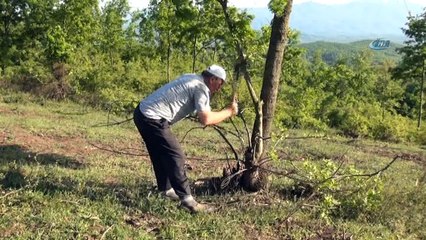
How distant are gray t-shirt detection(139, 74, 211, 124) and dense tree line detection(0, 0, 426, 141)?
15.3ft

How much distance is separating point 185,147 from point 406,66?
67.0 ft

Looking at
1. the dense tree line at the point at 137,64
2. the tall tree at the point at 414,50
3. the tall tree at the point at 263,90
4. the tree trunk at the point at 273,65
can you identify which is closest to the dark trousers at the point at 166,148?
the tall tree at the point at 263,90

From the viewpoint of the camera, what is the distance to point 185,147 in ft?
33.4

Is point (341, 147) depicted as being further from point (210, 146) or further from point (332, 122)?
point (332, 122)

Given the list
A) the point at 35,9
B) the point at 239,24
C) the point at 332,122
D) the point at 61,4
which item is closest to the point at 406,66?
the point at 332,122

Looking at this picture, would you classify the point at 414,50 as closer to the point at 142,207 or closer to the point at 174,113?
the point at 174,113

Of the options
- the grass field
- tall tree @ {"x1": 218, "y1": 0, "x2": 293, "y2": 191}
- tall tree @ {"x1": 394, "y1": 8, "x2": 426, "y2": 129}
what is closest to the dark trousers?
the grass field

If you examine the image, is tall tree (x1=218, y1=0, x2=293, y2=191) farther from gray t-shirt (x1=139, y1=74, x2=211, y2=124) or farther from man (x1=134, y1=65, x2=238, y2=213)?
gray t-shirt (x1=139, y1=74, x2=211, y2=124)

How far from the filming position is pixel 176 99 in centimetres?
484

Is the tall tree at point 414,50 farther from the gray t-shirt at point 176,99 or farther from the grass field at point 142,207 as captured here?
the gray t-shirt at point 176,99

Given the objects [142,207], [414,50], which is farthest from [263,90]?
[414,50]

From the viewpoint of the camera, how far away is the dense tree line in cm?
1934

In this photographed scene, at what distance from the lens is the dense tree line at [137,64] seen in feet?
63.5

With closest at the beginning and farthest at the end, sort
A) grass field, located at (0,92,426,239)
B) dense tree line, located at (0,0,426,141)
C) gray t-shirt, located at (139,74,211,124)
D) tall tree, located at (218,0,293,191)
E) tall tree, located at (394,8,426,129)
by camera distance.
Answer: grass field, located at (0,92,426,239)
gray t-shirt, located at (139,74,211,124)
tall tree, located at (218,0,293,191)
dense tree line, located at (0,0,426,141)
tall tree, located at (394,8,426,129)
